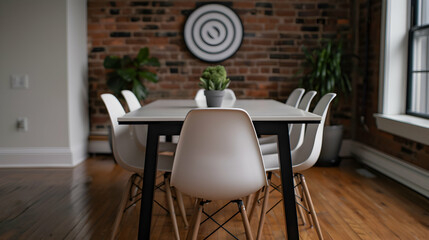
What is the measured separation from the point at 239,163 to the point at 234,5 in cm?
374

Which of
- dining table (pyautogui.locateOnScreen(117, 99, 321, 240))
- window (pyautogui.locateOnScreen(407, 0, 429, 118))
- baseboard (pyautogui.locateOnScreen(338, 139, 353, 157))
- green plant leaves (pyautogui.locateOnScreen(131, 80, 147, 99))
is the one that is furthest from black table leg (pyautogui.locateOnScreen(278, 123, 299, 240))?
baseboard (pyautogui.locateOnScreen(338, 139, 353, 157))

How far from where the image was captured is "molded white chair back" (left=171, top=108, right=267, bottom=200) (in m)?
1.93

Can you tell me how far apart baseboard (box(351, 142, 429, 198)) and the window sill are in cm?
29

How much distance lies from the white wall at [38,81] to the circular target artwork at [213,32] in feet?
4.77

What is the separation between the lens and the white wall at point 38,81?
472 centimetres

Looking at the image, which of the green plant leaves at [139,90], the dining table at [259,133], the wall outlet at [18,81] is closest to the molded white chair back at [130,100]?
the dining table at [259,133]

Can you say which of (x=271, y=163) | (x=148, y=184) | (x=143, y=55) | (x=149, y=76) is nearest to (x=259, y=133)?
(x=271, y=163)

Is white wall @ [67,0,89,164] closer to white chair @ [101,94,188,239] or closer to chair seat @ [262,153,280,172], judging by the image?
white chair @ [101,94,188,239]

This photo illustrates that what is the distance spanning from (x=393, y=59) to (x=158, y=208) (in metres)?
2.79

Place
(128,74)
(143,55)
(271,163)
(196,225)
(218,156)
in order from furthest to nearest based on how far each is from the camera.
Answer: (143,55) → (128,74) → (271,163) → (196,225) → (218,156)

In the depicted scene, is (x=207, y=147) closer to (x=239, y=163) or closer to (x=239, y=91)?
(x=239, y=163)

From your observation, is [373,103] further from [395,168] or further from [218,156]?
[218,156]

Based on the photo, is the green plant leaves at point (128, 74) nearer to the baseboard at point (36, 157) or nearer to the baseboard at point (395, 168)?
the baseboard at point (36, 157)

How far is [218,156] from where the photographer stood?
6.52ft
